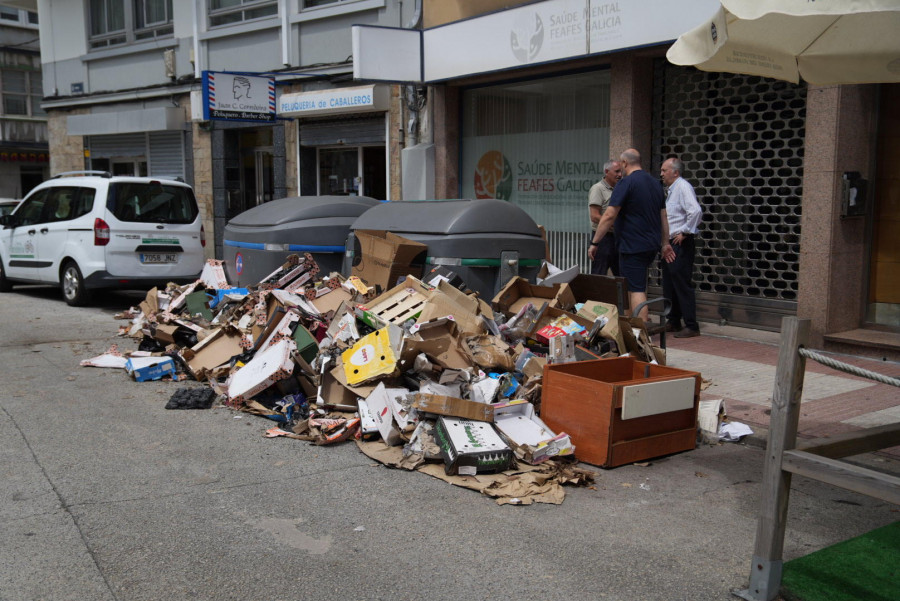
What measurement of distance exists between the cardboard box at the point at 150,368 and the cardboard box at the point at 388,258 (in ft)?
6.52

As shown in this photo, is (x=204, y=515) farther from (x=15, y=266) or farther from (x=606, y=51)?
(x=15, y=266)

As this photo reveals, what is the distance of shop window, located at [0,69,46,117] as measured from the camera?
1340 inches

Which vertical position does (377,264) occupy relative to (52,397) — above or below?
above

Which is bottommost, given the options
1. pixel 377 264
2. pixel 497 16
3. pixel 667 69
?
pixel 377 264

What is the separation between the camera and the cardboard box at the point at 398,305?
6.95m

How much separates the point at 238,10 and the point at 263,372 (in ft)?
42.0

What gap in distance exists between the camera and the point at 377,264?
8305 mm

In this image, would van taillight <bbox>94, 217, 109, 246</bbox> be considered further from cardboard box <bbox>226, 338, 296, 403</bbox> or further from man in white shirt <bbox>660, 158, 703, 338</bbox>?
man in white shirt <bbox>660, 158, 703, 338</bbox>

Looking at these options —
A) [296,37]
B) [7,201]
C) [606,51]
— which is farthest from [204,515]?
[7,201]

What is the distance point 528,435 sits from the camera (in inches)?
214

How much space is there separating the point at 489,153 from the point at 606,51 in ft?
10.7

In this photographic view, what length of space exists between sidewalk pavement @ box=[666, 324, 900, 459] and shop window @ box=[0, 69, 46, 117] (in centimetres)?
3256

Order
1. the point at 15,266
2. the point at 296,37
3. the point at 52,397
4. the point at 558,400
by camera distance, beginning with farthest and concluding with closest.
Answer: the point at 296,37, the point at 15,266, the point at 52,397, the point at 558,400

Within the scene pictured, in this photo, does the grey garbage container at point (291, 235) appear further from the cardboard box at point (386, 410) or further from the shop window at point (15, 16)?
the shop window at point (15, 16)
